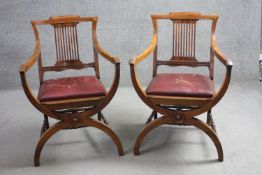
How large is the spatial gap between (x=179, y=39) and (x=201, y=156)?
2.89ft

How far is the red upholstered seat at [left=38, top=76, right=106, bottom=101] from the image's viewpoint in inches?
95.2

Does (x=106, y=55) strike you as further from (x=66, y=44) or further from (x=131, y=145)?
(x=131, y=145)

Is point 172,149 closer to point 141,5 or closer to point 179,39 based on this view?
point 179,39

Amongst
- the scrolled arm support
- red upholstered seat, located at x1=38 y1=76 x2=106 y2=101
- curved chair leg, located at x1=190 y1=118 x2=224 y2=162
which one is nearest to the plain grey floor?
curved chair leg, located at x1=190 y1=118 x2=224 y2=162

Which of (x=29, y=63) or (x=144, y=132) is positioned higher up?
(x=29, y=63)

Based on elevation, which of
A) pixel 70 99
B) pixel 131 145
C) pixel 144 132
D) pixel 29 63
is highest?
pixel 29 63

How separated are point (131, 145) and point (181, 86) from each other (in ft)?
1.93

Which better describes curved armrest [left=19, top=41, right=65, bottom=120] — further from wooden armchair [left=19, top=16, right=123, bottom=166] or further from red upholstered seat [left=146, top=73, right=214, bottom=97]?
red upholstered seat [left=146, top=73, right=214, bottom=97]

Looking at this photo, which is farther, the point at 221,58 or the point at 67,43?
the point at 67,43

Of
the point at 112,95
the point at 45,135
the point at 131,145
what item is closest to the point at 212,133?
the point at 131,145

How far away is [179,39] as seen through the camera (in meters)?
2.85

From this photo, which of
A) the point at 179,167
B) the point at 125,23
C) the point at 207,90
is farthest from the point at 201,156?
the point at 125,23

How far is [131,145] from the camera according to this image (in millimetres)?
2730

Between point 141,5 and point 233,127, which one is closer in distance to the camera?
point 233,127
